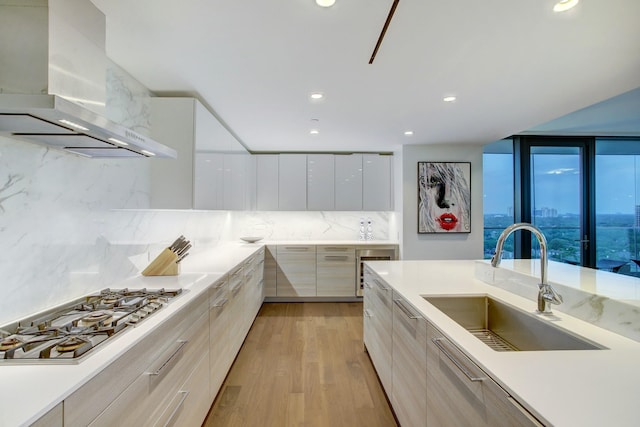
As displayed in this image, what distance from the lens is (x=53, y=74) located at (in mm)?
1184

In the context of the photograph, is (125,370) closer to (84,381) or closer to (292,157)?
(84,381)

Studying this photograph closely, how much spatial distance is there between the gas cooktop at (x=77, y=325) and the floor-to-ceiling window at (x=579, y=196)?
5.08m

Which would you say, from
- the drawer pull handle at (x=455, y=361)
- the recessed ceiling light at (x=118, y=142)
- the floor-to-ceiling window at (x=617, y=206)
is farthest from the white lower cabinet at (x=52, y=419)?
the floor-to-ceiling window at (x=617, y=206)

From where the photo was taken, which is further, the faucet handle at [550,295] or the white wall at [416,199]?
the white wall at [416,199]

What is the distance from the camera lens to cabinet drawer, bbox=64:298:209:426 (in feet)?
2.87

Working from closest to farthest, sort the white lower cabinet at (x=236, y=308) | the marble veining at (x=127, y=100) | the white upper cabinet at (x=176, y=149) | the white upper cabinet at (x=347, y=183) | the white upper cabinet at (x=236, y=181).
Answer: the marble veining at (x=127, y=100), the white upper cabinet at (x=176, y=149), the white lower cabinet at (x=236, y=308), the white upper cabinet at (x=236, y=181), the white upper cabinet at (x=347, y=183)

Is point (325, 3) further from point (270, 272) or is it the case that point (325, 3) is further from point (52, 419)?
Answer: point (270, 272)

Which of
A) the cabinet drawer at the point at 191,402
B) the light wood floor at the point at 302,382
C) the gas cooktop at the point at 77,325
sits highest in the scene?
the gas cooktop at the point at 77,325

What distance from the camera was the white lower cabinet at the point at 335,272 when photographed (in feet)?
15.9

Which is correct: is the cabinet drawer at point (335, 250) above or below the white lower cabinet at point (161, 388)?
above

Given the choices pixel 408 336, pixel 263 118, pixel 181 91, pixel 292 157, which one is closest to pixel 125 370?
pixel 408 336

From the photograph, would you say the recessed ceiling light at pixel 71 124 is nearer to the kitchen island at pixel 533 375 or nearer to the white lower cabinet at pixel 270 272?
the kitchen island at pixel 533 375

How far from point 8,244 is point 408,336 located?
→ 1.98m

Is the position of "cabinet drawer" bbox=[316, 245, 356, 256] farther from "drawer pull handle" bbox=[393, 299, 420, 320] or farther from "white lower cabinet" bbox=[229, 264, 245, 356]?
"drawer pull handle" bbox=[393, 299, 420, 320]
